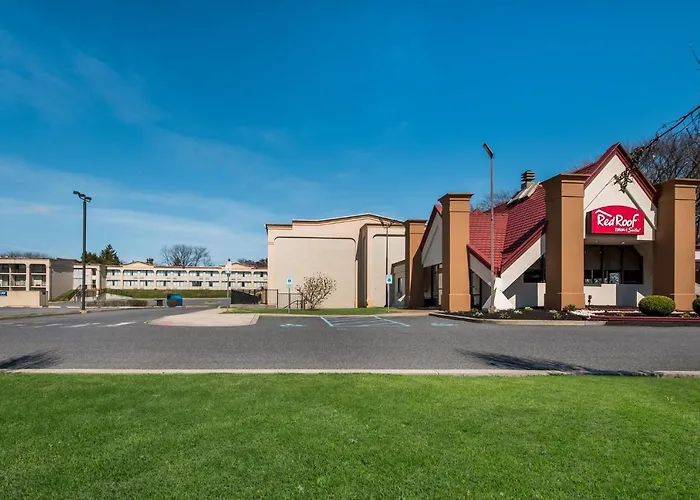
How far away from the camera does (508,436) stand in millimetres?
4762

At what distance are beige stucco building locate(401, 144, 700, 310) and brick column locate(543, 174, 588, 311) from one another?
0.17 ft

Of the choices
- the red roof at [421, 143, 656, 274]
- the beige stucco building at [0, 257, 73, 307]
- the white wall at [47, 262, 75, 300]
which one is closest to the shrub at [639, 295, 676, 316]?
the red roof at [421, 143, 656, 274]

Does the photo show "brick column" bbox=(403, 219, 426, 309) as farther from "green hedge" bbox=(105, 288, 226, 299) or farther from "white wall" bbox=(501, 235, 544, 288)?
"green hedge" bbox=(105, 288, 226, 299)

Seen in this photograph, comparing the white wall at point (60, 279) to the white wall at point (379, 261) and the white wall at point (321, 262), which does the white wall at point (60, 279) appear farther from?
the white wall at point (379, 261)

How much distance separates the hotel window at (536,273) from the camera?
27.8m

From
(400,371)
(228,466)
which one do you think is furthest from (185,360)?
(228,466)

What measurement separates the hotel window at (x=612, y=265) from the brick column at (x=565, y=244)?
14.5ft

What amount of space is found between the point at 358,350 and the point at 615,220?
20.8 m

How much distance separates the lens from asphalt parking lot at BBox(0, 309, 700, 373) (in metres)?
9.65

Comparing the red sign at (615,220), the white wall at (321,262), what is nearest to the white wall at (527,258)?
the red sign at (615,220)

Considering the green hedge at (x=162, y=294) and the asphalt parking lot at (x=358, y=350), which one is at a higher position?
the asphalt parking lot at (x=358, y=350)

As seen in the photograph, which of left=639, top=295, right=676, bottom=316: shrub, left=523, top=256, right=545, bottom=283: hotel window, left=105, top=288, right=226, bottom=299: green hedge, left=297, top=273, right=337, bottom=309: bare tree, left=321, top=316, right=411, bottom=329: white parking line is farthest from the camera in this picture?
left=105, top=288, right=226, bottom=299: green hedge

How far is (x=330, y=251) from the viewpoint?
165 feet

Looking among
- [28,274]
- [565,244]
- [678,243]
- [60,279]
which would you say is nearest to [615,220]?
[678,243]
